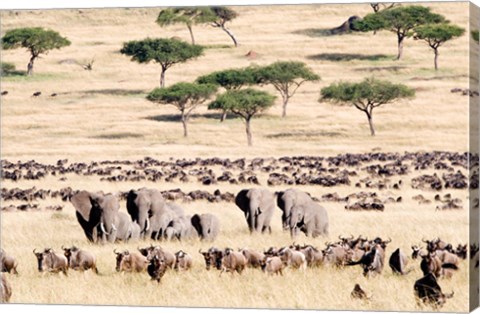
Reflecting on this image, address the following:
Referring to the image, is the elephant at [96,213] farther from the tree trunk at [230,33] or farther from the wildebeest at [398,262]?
the wildebeest at [398,262]

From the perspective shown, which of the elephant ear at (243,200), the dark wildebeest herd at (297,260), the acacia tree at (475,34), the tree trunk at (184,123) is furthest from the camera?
the tree trunk at (184,123)

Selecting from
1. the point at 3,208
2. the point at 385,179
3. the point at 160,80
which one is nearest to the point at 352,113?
the point at 385,179

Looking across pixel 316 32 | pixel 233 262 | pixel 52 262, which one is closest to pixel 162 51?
pixel 316 32

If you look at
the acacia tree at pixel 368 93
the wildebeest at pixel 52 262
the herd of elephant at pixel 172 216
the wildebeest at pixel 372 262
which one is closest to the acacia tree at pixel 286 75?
the acacia tree at pixel 368 93

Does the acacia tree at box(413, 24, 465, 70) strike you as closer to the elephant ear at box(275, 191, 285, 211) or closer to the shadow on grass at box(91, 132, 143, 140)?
the elephant ear at box(275, 191, 285, 211)

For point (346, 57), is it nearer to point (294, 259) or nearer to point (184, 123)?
point (184, 123)

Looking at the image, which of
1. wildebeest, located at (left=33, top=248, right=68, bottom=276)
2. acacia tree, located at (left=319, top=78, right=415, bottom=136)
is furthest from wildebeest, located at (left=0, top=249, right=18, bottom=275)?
acacia tree, located at (left=319, top=78, right=415, bottom=136)
